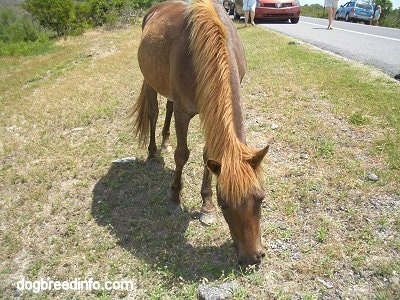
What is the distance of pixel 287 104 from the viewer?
5707mm

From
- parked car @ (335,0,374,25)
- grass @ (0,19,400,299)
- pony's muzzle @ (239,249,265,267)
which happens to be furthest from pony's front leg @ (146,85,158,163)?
parked car @ (335,0,374,25)

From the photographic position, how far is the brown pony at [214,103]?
2369 millimetres

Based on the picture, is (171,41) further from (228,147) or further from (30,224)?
(30,224)

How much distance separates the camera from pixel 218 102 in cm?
266

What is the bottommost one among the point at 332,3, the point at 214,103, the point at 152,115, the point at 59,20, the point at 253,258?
the point at 59,20

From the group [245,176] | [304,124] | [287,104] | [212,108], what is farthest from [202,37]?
[287,104]

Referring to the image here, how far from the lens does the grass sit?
9.18ft

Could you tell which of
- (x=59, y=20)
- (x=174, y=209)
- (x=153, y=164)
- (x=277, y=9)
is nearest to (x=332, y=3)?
(x=277, y=9)

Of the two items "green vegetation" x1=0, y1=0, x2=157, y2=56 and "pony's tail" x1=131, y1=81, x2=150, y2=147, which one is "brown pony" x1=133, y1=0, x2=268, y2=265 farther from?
"green vegetation" x1=0, y1=0, x2=157, y2=56

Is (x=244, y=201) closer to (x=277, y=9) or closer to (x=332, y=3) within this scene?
(x=332, y=3)

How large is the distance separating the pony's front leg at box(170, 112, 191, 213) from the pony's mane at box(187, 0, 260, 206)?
58 cm

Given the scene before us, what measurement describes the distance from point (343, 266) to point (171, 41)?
2647 millimetres

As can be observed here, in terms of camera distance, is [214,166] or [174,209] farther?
[174,209]

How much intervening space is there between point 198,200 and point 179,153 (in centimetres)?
61
